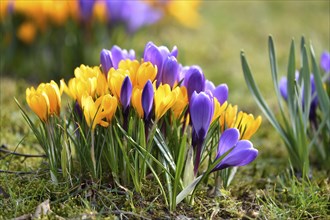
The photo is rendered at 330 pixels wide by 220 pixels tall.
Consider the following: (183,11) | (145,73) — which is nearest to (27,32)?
(183,11)

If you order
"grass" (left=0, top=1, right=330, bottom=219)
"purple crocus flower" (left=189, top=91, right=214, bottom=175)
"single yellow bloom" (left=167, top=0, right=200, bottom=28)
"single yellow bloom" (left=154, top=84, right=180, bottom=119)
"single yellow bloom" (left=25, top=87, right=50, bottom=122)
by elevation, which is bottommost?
"grass" (left=0, top=1, right=330, bottom=219)

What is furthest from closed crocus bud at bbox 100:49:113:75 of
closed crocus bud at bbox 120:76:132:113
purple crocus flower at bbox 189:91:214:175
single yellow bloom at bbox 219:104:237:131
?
single yellow bloom at bbox 219:104:237:131

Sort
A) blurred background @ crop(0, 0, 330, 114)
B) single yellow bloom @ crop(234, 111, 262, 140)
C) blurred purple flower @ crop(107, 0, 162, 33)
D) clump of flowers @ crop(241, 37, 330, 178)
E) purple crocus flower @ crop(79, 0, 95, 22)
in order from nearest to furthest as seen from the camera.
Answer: single yellow bloom @ crop(234, 111, 262, 140), clump of flowers @ crop(241, 37, 330, 178), purple crocus flower @ crop(79, 0, 95, 22), blurred background @ crop(0, 0, 330, 114), blurred purple flower @ crop(107, 0, 162, 33)

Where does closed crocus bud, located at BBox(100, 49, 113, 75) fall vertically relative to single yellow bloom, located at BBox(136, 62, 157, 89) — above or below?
above

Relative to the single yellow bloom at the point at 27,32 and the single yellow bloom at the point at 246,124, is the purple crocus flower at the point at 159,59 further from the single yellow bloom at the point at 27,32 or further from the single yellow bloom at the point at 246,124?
the single yellow bloom at the point at 27,32

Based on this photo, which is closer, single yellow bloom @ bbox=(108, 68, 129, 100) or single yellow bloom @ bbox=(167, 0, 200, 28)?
single yellow bloom @ bbox=(108, 68, 129, 100)

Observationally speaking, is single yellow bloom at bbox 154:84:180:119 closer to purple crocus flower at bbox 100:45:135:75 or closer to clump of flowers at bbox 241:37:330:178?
purple crocus flower at bbox 100:45:135:75

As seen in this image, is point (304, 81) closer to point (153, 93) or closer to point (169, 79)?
point (169, 79)
